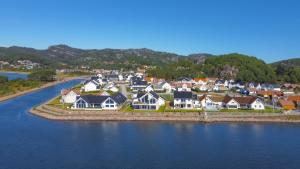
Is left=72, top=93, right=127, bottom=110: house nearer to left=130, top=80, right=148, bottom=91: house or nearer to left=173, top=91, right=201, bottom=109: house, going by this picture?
left=173, top=91, right=201, bottom=109: house

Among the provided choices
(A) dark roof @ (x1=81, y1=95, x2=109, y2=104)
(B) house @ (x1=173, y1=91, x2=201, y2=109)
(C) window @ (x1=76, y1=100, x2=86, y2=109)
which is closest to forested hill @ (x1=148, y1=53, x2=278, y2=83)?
(B) house @ (x1=173, y1=91, x2=201, y2=109)

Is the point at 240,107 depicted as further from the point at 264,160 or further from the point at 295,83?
the point at 295,83

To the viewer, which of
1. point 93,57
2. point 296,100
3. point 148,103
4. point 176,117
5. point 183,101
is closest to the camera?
point 176,117

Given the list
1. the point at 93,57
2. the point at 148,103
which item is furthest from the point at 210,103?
the point at 93,57

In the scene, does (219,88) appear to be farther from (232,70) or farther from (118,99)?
(118,99)

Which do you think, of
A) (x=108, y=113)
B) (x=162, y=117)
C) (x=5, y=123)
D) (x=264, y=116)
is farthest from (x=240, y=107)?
(x=5, y=123)

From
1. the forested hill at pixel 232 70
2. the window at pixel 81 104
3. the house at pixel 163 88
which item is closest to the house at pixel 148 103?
the window at pixel 81 104
